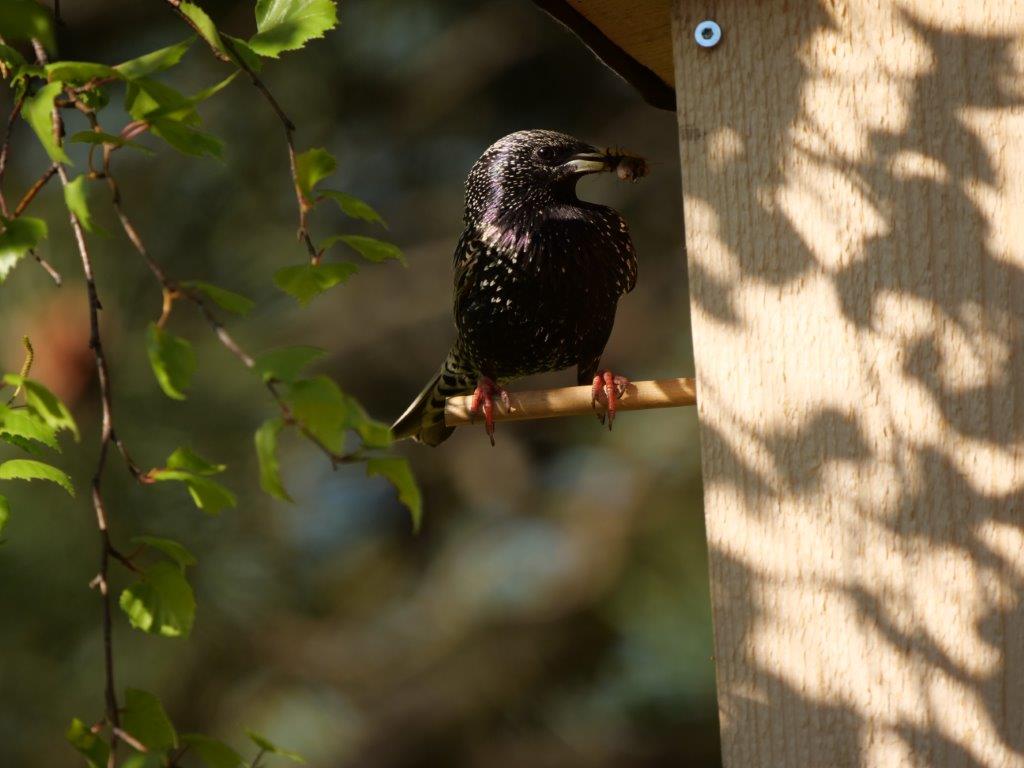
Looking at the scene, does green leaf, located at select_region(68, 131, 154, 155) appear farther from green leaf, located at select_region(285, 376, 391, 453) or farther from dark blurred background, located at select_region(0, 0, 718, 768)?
dark blurred background, located at select_region(0, 0, 718, 768)

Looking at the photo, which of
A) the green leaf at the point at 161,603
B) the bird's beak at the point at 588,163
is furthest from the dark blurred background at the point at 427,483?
the green leaf at the point at 161,603

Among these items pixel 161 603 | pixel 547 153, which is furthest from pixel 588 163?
pixel 161 603

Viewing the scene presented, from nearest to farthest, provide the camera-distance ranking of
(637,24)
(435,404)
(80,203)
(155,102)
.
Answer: (80,203) < (155,102) < (637,24) < (435,404)

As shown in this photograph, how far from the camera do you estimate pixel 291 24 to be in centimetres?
148

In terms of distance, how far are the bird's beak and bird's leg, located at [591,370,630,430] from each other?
493 millimetres

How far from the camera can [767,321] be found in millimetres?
1829

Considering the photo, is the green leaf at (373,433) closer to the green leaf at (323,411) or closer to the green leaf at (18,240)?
the green leaf at (323,411)

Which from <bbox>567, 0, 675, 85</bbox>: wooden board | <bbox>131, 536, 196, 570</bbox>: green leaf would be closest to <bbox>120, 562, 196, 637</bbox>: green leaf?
<bbox>131, 536, 196, 570</bbox>: green leaf

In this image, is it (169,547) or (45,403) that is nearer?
(45,403)

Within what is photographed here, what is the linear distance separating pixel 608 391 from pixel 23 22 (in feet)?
3.99

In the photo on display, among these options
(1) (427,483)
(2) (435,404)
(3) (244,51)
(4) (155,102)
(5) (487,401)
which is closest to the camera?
(4) (155,102)

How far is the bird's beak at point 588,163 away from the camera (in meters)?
2.69

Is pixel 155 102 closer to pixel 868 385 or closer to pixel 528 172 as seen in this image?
pixel 868 385

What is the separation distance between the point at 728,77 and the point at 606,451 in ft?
9.24
